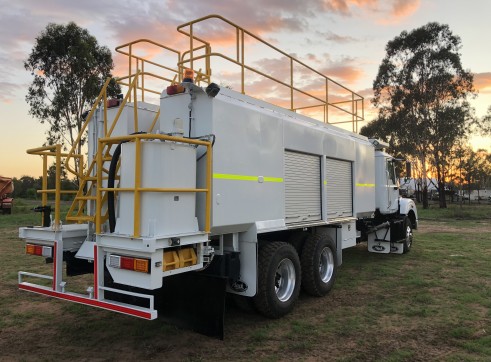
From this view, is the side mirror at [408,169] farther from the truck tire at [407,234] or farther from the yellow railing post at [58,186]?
the yellow railing post at [58,186]

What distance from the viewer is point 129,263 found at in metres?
4.11

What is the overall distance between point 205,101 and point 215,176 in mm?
927

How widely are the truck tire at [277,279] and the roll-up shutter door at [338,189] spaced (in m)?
1.73

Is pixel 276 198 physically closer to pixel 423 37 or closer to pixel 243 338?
pixel 243 338

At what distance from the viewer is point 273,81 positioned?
22.2 feet

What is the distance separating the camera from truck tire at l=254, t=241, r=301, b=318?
5391mm

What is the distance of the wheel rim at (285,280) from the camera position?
231 inches

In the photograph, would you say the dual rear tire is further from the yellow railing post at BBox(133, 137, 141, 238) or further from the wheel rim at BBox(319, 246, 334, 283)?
the yellow railing post at BBox(133, 137, 141, 238)

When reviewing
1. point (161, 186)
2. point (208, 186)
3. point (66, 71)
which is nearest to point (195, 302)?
point (208, 186)

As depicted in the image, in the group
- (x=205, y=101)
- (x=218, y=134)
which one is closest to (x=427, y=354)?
(x=218, y=134)

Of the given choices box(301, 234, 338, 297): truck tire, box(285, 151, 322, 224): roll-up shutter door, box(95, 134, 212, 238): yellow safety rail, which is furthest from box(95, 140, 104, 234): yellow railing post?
box(301, 234, 338, 297): truck tire

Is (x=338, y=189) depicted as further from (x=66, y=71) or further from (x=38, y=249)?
(x=66, y=71)

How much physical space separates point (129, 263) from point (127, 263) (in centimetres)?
3

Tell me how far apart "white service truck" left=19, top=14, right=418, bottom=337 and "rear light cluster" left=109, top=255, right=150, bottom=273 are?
1 cm
